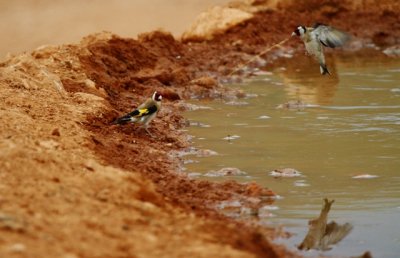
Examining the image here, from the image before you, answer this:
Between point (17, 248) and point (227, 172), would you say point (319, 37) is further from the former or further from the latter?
point (17, 248)

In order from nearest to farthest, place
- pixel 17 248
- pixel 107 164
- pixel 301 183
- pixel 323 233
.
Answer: pixel 17 248, pixel 323 233, pixel 107 164, pixel 301 183

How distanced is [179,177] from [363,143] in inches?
112

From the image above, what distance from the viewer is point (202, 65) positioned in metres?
18.5

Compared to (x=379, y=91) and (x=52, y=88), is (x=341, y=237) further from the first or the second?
(x=379, y=91)

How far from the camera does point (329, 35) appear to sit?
12188 mm

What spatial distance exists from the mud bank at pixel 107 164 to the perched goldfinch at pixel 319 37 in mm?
1944

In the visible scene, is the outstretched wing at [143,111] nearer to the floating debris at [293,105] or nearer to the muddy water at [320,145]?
the muddy water at [320,145]

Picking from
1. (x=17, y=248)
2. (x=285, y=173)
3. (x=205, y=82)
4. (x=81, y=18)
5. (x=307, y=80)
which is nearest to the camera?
(x=17, y=248)

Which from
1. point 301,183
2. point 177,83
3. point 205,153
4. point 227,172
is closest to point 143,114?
point 205,153

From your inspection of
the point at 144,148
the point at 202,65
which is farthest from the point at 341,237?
the point at 202,65

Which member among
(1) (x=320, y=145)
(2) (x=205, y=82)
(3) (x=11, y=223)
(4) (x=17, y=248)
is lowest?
(4) (x=17, y=248)

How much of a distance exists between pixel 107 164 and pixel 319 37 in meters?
4.52

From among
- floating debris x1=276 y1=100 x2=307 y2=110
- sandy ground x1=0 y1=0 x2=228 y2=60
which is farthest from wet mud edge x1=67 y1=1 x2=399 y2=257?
sandy ground x1=0 y1=0 x2=228 y2=60

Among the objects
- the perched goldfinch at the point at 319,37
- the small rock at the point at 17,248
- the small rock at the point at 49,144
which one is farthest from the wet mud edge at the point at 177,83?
the perched goldfinch at the point at 319,37
